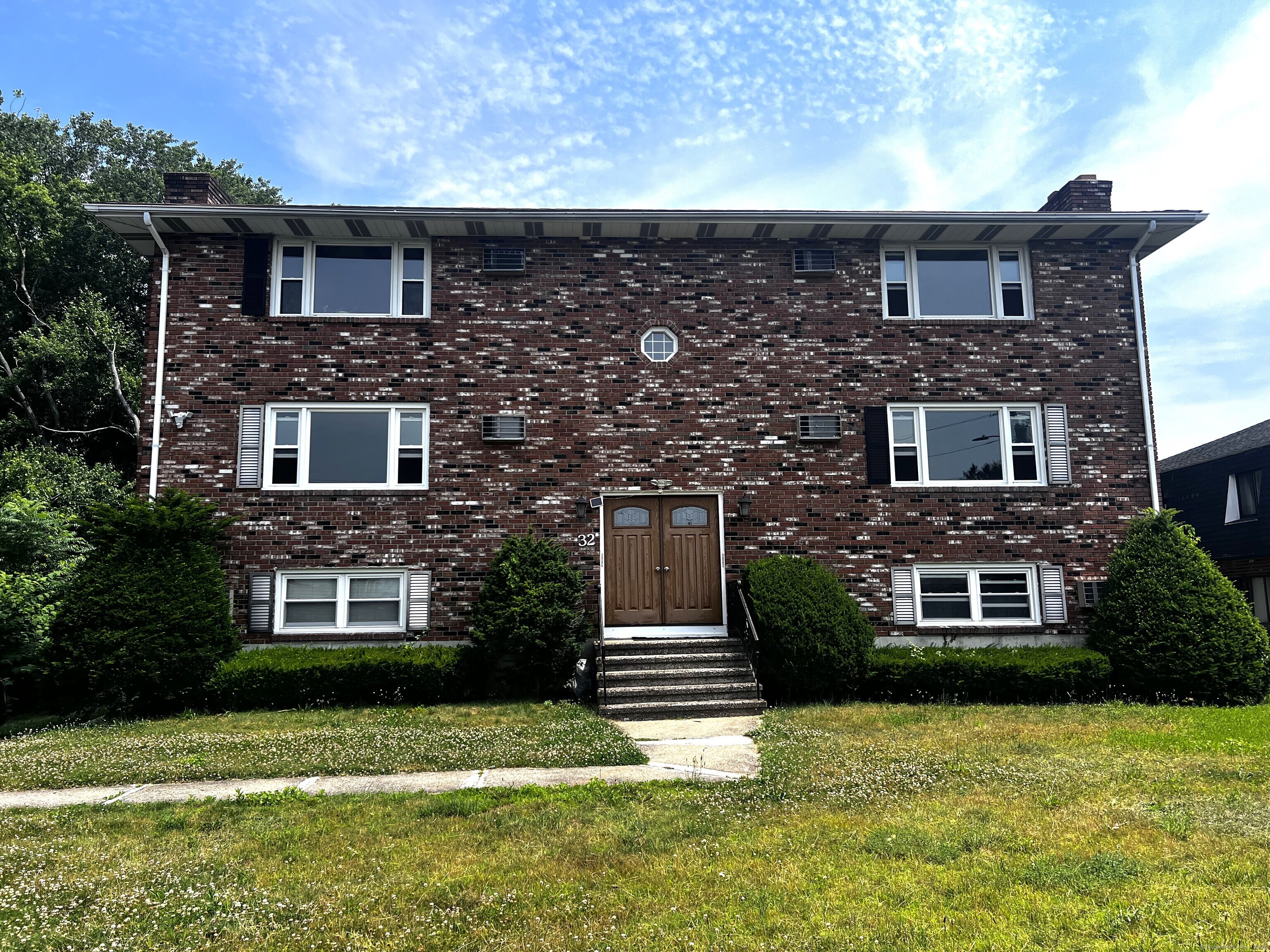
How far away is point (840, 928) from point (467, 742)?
544cm

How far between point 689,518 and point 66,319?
52.3 ft

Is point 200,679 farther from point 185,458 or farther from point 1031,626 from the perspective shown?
point 1031,626

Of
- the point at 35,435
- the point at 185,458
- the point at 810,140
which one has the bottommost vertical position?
the point at 185,458

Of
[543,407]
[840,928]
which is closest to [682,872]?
[840,928]

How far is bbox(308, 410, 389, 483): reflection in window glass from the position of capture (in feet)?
43.1

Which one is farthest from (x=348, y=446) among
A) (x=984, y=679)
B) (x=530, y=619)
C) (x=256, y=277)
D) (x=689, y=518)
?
(x=984, y=679)

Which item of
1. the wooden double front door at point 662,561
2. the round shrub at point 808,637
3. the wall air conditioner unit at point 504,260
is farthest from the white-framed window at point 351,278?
the round shrub at point 808,637

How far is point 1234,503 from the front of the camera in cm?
1950

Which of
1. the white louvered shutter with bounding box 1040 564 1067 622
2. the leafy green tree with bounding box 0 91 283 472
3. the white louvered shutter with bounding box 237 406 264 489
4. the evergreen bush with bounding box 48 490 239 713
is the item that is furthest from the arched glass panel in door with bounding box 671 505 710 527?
the leafy green tree with bounding box 0 91 283 472

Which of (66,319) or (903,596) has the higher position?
(66,319)

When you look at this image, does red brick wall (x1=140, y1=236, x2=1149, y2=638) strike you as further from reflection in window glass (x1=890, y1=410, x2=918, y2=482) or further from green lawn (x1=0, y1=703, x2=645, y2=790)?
green lawn (x1=0, y1=703, x2=645, y2=790)

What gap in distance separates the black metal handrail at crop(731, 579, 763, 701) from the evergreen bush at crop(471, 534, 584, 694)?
233cm

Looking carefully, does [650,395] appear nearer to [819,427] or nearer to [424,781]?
[819,427]

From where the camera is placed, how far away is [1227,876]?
4.53 meters
